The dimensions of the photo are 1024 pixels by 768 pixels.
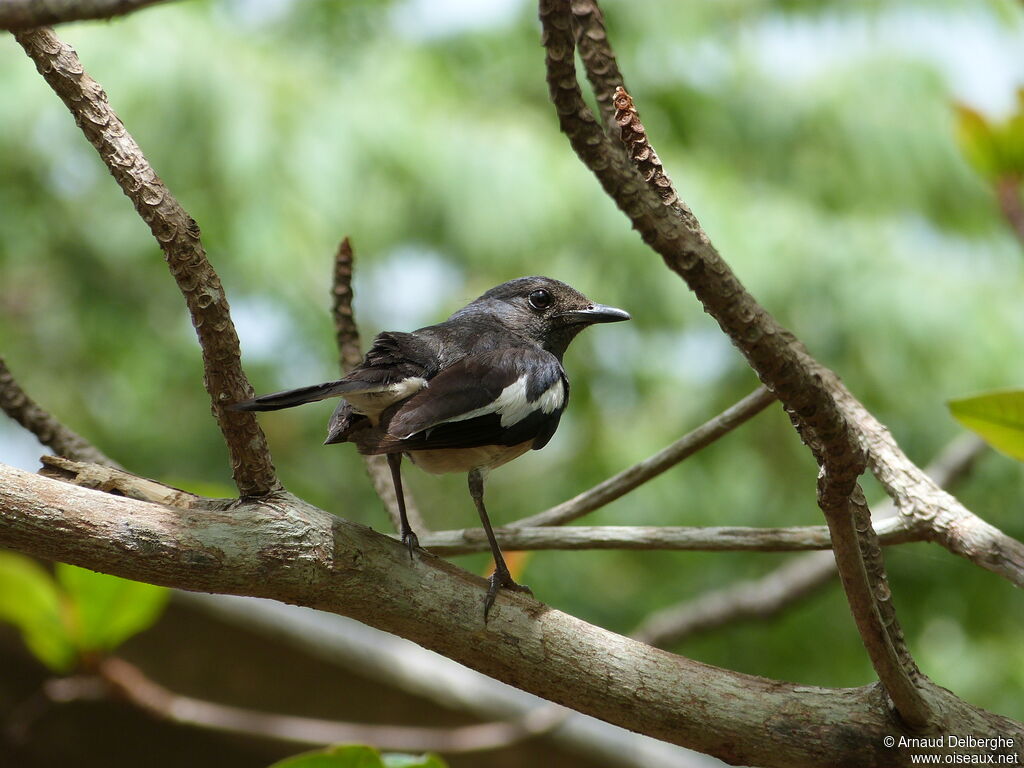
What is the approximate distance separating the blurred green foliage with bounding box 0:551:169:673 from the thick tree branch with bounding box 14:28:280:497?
1.03 meters

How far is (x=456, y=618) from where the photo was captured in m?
1.62

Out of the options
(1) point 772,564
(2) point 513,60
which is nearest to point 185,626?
(1) point 772,564

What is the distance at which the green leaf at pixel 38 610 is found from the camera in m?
2.37

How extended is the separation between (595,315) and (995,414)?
1097mm

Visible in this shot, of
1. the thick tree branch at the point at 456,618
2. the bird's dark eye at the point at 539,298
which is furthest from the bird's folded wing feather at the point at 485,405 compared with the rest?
the bird's dark eye at the point at 539,298

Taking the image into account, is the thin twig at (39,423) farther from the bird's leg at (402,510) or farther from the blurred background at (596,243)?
the blurred background at (596,243)

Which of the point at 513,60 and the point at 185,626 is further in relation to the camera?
the point at 513,60

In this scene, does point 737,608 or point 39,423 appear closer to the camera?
point 39,423

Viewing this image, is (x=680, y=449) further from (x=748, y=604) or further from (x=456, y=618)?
(x=748, y=604)

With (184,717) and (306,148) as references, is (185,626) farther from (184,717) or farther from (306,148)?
(306,148)

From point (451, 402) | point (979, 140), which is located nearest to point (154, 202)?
point (451, 402)

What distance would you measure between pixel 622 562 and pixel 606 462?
1.75 ft

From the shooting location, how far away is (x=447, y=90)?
4.69 metres

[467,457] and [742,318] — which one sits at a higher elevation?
[467,457]
